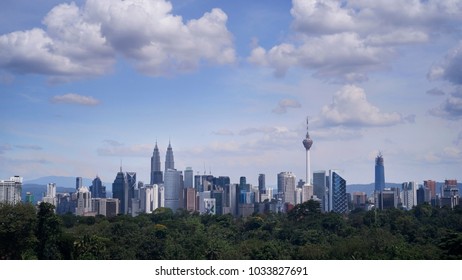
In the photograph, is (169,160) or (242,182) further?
(242,182)

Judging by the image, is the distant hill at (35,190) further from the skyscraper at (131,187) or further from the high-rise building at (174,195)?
the high-rise building at (174,195)

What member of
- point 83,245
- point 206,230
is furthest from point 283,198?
point 83,245

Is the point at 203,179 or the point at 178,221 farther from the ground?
the point at 203,179

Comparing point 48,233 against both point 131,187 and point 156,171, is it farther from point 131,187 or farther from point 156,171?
point 131,187

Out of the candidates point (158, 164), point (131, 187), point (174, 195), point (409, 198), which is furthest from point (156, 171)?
point (409, 198)

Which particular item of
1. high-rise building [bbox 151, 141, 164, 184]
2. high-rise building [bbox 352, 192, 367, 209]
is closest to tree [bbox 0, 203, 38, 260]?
high-rise building [bbox 151, 141, 164, 184]
